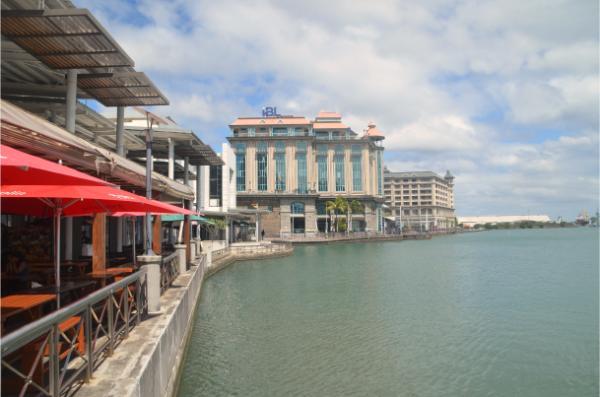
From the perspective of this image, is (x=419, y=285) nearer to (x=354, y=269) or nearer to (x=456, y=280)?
(x=456, y=280)

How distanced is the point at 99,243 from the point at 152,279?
1.93m

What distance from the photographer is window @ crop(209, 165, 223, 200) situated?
57.8 metres

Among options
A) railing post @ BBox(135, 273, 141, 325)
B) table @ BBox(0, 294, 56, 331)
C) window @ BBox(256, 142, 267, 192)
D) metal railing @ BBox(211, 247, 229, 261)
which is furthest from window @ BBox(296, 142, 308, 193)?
table @ BBox(0, 294, 56, 331)

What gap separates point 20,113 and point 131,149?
69.1 feet

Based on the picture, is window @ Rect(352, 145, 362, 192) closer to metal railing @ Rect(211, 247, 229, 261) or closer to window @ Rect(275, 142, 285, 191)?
window @ Rect(275, 142, 285, 191)

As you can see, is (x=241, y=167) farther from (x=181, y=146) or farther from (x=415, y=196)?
(x=415, y=196)

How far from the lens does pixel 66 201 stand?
8180 mm

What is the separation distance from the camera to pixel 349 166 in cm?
9800

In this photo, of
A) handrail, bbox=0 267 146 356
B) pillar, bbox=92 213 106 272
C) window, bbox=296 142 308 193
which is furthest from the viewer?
window, bbox=296 142 308 193

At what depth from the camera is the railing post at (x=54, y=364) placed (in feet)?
15.7

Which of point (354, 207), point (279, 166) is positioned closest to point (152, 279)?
point (279, 166)

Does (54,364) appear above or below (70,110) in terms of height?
below

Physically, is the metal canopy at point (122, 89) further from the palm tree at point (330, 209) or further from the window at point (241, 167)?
the window at point (241, 167)

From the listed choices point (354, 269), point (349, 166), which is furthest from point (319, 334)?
point (349, 166)
